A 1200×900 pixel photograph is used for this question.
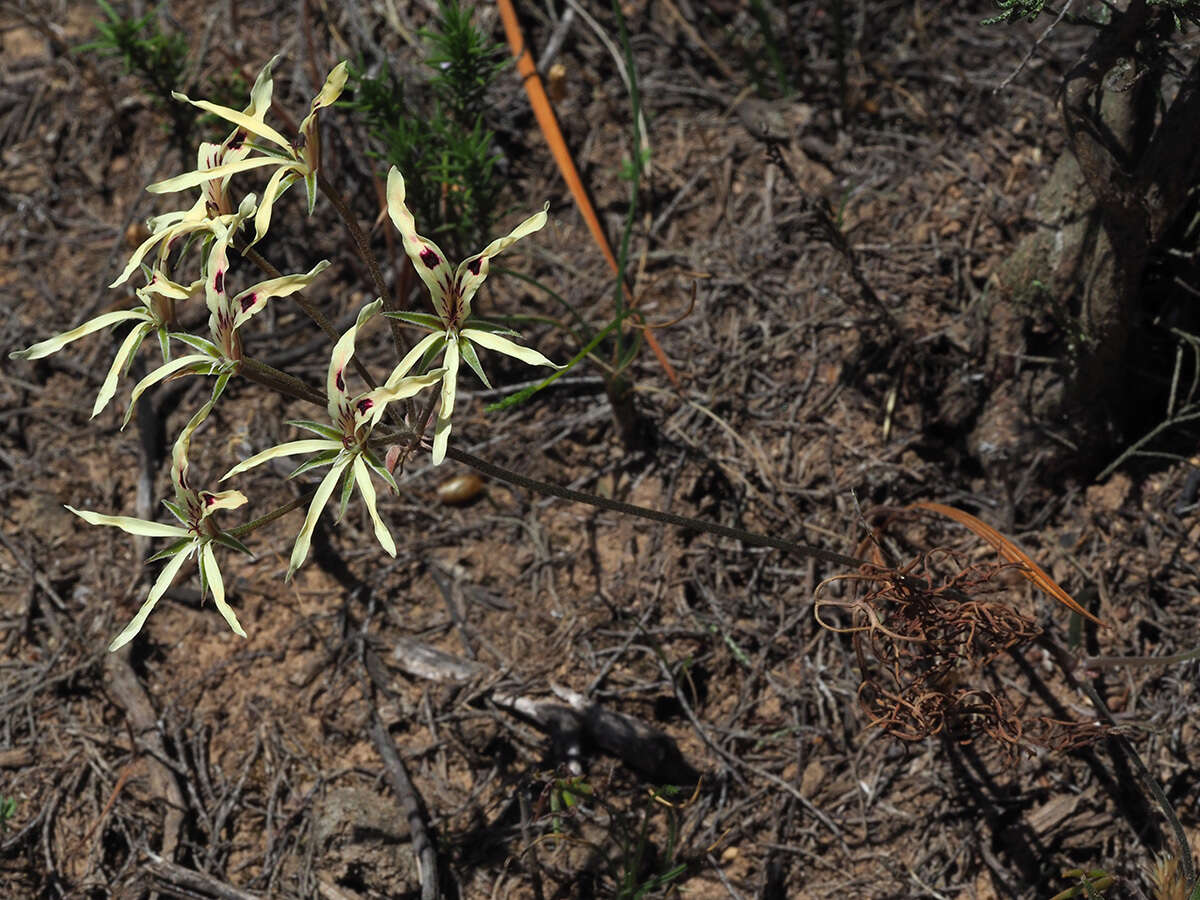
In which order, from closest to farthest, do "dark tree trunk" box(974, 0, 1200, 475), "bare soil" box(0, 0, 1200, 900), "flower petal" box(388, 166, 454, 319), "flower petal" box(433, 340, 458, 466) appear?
1. "flower petal" box(433, 340, 458, 466)
2. "flower petal" box(388, 166, 454, 319)
3. "dark tree trunk" box(974, 0, 1200, 475)
4. "bare soil" box(0, 0, 1200, 900)

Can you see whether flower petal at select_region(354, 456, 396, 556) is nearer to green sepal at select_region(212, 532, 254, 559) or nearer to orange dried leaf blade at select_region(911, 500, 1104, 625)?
green sepal at select_region(212, 532, 254, 559)

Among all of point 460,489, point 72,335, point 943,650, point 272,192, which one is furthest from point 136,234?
point 943,650

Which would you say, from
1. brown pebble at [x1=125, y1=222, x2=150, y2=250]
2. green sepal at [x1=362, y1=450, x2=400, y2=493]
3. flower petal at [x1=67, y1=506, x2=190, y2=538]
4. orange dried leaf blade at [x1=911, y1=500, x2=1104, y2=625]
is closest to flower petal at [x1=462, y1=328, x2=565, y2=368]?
green sepal at [x1=362, y1=450, x2=400, y2=493]

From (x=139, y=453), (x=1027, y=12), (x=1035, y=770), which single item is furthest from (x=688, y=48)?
(x=1035, y=770)

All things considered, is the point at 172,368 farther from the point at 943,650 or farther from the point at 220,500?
the point at 943,650

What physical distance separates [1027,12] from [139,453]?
8.83ft

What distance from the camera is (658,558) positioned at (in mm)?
2881

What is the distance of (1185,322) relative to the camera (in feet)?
8.92

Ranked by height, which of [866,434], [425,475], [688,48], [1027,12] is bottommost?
[425,475]

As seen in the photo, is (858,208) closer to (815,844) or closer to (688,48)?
(688,48)

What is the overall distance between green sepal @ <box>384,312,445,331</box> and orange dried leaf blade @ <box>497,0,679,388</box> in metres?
1.51

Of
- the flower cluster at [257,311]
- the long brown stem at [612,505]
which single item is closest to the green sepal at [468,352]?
the flower cluster at [257,311]

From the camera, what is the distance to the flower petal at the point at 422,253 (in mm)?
1680

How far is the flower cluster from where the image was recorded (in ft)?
5.41
